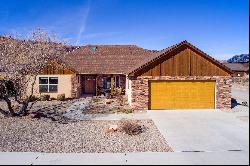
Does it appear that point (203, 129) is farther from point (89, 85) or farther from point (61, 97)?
point (89, 85)

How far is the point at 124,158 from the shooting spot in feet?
35.2

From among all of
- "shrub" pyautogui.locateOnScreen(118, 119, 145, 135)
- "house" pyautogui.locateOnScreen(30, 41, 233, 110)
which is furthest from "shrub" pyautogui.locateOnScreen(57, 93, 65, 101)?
"shrub" pyautogui.locateOnScreen(118, 119, 145, 135)

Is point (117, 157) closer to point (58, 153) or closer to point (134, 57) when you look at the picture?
point (58, 153)

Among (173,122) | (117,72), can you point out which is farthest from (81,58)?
(173,122)

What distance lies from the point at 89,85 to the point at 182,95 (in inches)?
567

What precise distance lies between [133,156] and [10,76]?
11.3 meters

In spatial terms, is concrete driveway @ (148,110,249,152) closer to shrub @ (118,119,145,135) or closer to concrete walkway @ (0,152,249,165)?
concrete walkway @ (0,152,249,165)

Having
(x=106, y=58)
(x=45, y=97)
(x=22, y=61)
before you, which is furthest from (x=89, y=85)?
(x=22, y=61)

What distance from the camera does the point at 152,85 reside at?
71.4 feet

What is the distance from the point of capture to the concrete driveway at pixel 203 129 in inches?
477

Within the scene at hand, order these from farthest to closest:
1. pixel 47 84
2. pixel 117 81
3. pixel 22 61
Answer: pixel 117 81, pixel 47 84, pixel 22 61

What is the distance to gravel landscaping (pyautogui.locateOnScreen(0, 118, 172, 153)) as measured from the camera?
39.4 feet

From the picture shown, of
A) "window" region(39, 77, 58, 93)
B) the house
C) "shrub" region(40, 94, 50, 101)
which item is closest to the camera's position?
the house

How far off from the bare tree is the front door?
917cm
